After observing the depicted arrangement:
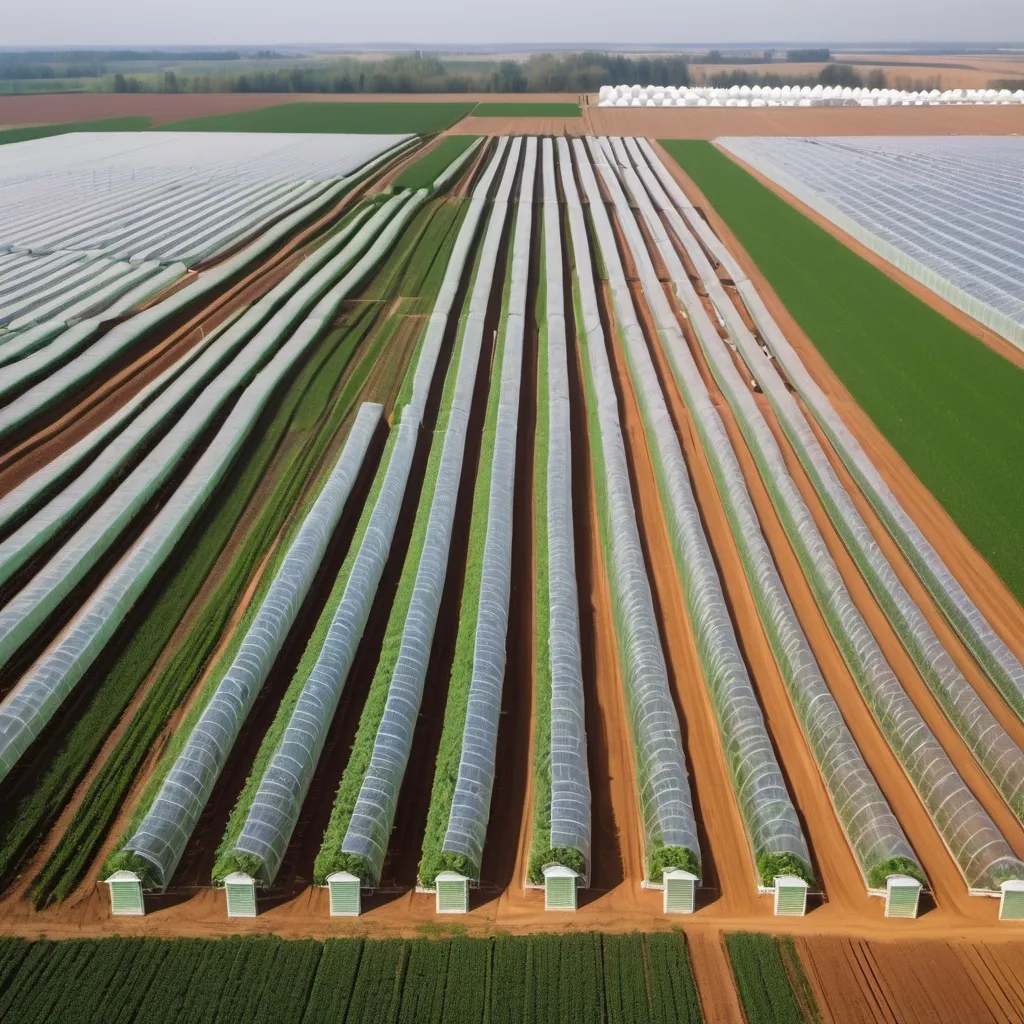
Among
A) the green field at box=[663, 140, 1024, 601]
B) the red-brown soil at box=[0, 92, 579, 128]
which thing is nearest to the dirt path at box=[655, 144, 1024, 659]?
the green field at box=[663, 140, 1024, 601]

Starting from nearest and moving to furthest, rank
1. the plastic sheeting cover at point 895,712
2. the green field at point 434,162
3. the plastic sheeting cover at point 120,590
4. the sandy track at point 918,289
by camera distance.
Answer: the plastic sheeting cover at point 895,712
the plastic sheeting cover at point 120,590
the sandy track at point 918,289
the green field at point 434,162

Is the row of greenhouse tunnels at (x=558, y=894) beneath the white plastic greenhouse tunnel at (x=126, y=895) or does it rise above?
above

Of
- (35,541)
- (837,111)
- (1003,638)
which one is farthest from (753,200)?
(837,111)

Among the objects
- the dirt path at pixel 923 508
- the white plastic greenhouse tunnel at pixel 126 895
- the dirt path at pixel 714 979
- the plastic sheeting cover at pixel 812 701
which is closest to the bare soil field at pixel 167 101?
the dirt path at pixel 923 508

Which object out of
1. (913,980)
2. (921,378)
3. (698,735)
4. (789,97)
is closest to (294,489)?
(698,735)

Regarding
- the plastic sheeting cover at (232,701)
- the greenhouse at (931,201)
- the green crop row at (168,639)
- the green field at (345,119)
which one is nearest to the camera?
the plastic sheeting cover at (232,701)

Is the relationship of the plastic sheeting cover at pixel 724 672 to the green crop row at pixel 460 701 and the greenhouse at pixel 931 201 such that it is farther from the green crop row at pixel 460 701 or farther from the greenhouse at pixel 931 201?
the greenhouse at pixel 931 201

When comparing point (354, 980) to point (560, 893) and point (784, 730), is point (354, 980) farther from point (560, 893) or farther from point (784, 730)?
point (784, 730)

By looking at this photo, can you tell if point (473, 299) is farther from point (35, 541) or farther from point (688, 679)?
point (688, 679)
